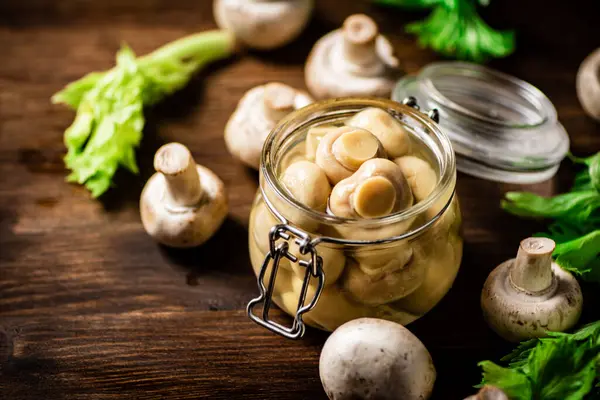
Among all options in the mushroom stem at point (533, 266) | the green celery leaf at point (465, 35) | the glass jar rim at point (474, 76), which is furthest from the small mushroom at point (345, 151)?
the green celery leaf at point (465, 35)

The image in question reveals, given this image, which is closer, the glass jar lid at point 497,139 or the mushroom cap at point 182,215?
the mushroom cap at point 182,215

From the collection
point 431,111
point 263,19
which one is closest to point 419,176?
point 431,111

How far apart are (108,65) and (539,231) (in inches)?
37.8

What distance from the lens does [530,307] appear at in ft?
3.52

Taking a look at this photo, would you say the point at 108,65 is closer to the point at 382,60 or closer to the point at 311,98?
the point at 311,98

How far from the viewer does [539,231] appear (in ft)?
4.23

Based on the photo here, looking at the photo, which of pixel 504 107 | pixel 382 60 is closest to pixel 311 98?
pixel 382 60

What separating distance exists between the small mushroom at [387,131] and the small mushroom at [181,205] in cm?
30

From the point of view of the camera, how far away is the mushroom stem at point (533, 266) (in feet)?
3.41

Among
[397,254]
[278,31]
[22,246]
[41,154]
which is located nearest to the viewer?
[397,254]

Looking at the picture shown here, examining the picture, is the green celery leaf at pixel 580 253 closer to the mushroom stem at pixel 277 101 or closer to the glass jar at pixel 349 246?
the glass jar at pixel 349 246

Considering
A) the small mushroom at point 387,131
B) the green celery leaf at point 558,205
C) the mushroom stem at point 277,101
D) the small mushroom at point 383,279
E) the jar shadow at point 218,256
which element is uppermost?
the small mushroom at point 387,131

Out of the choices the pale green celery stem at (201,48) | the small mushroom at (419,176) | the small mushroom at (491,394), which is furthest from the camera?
the pale green celery stem at (201,48)

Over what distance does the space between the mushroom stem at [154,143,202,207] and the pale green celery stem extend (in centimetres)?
42
